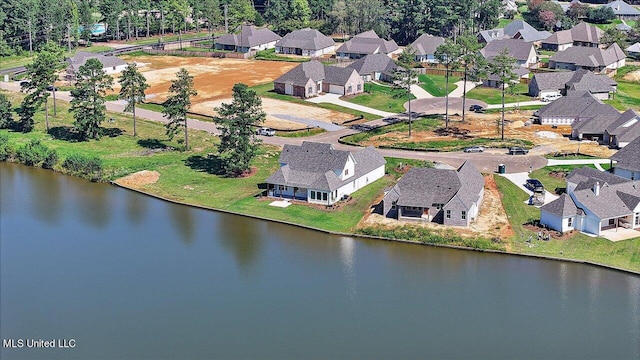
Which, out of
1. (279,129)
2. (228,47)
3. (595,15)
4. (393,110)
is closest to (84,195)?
(279,129)

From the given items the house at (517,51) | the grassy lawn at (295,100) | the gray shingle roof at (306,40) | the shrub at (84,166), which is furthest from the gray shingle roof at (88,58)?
the house at (517,51)

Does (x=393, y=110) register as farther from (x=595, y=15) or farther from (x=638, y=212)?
Result: (x=595, y=15)

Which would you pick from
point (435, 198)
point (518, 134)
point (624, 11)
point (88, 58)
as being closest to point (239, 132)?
point (435, 198)

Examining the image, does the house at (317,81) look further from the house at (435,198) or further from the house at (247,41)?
the house at (435,198)

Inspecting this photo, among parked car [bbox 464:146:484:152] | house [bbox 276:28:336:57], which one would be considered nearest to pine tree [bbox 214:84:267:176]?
parked car [bbox 464:146:484:152]

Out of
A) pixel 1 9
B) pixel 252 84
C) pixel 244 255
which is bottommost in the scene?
pixel 244 255

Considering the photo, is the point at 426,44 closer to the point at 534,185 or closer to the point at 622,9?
the point at 622,9
